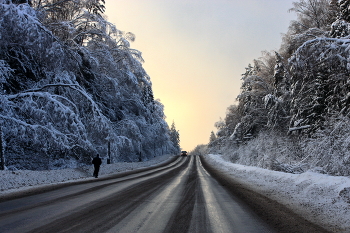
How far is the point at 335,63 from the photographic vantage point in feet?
32.6

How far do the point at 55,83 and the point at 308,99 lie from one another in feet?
58.9

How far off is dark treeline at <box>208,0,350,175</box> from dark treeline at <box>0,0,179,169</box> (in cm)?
1186

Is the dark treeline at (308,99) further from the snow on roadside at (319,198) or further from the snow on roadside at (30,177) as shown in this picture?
the snow on roadside at (30,177)

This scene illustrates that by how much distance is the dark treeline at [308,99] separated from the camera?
1009cm

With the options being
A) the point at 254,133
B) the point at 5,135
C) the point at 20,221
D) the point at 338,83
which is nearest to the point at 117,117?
the point at 5,135

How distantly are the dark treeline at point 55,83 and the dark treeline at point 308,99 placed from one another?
11.9 meters

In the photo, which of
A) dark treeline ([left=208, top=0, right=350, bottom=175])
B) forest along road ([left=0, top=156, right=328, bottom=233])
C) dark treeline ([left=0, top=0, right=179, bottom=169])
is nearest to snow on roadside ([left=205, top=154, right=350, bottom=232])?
forest along road ([left=0, top=156, right=328, bottom=233])

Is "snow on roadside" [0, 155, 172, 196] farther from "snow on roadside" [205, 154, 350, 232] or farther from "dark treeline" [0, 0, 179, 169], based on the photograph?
"snow on roadside" [205, 154, 350, 232]

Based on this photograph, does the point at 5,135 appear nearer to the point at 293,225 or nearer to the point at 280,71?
the point at 293,225

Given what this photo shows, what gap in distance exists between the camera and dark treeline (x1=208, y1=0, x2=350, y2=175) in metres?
10.1

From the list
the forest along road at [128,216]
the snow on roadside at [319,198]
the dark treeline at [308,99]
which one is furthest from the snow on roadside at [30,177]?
the dark treeline at [308,99]

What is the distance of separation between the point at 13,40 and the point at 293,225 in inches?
577

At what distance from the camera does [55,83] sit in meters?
16.2

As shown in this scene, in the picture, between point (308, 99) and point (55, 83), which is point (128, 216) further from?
point (308, 99)
